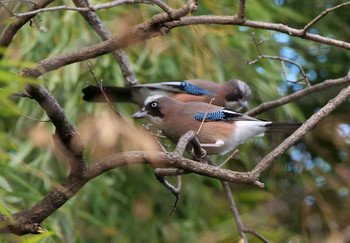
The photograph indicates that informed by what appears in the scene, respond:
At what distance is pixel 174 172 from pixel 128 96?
179cm

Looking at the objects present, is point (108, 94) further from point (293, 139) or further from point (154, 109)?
point (293, 139)

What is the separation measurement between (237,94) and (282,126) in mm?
1046

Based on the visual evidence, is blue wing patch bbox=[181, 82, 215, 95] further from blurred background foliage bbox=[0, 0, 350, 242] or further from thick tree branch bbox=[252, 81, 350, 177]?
thick tree branch bbox=[252, 81, 350, 177]

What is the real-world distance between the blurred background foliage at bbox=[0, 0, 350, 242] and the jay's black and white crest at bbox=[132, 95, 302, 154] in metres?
0.97

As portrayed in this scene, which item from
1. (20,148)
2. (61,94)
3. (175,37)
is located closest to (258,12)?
(175,37)

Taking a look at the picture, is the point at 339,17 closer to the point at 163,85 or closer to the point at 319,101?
the point at 319,101

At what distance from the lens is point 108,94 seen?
4.65 metres

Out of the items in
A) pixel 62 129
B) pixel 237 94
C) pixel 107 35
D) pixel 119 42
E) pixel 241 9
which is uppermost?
pixel 241 9

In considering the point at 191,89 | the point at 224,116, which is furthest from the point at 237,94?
the point at 224,116

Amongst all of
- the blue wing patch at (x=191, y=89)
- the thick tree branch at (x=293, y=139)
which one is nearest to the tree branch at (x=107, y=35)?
the blue wing patch at (x=191, y=89)

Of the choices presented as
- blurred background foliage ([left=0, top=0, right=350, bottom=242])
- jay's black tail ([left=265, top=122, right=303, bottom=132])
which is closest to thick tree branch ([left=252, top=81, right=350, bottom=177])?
jay's black tail ([left=265, top=122, right=303, bottom=132])

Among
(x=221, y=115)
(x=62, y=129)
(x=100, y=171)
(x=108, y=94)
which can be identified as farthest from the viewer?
(x=108, y=94)

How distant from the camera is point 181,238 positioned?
249 inches

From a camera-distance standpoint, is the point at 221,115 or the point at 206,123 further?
the point at 221,115
